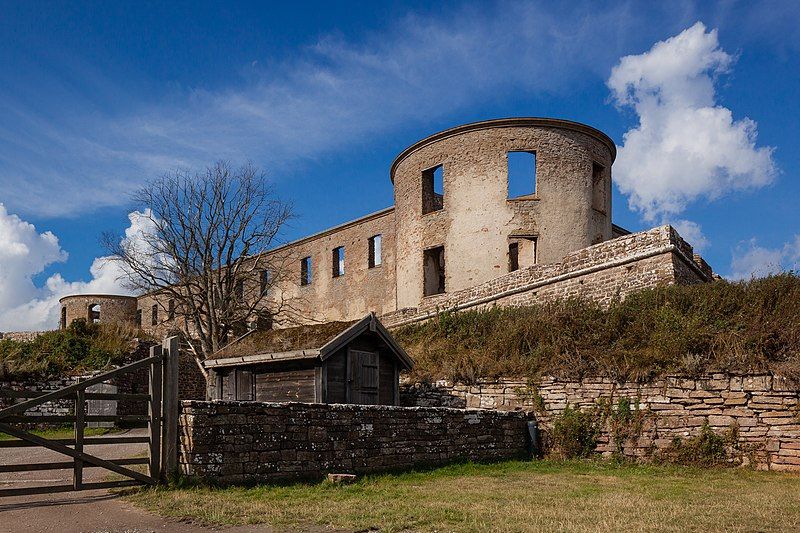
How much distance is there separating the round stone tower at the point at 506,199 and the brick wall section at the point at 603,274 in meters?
1.92

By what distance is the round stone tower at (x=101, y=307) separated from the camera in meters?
50.0

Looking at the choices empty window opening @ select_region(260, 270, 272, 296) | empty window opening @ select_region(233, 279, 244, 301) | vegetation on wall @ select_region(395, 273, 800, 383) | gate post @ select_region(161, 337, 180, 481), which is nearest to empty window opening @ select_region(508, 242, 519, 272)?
vegetation on wall @ select_region(395, 273, 800, 383)

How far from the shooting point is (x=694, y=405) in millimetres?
13570

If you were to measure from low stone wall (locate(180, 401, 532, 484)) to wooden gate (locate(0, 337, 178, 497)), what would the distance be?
0.88 ft

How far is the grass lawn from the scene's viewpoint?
7.32m

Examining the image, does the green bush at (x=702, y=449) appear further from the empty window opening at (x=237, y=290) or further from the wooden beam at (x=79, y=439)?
the empty window opening at (x=237, y=290)

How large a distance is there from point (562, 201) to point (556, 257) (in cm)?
212

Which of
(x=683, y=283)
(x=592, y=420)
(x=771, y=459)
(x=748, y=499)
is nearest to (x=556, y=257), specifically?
(x=683, y=283)

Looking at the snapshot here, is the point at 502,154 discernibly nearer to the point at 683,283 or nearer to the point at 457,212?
the point at 457,212

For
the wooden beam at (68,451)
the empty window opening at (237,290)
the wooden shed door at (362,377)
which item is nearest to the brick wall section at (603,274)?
the wooden shed door at (362,377)

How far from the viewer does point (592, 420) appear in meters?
14.6

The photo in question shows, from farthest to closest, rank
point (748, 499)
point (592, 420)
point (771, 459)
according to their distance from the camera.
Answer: point (592, 420) < point (771, 459) < point (748, 499)

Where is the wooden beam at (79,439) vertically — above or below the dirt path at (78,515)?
above

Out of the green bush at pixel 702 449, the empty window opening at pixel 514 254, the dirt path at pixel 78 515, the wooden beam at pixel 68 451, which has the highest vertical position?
the empty window opening at pixel 514 254
